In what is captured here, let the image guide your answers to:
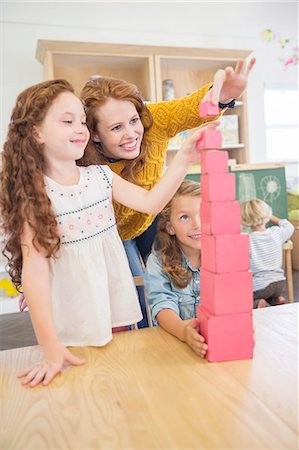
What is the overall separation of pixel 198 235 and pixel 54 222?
0.43m

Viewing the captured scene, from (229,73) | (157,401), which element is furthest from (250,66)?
(157,401)

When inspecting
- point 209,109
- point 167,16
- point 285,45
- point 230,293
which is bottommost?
point 230,293

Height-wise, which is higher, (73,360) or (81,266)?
(81,266)

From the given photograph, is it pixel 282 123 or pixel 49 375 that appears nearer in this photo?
pixel 49 375

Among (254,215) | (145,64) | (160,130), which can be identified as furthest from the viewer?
(145,64)

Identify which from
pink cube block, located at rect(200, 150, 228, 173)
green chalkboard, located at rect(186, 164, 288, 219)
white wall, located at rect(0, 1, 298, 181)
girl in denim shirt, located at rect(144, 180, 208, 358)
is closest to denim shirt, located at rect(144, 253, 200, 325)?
girl in denim shirt, located at rect(144, 180, 208, 358)

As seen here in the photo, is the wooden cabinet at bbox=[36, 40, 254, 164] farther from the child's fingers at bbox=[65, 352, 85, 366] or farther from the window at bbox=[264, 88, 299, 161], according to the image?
the child's fingers at bbox=[65, 352, 85, 366]

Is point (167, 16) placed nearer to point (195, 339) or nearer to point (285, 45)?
point (285, 45)

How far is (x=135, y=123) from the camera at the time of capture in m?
1.06

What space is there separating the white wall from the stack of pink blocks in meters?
3.36

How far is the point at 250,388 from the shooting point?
2.03 ft

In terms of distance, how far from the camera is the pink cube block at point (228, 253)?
0.71m

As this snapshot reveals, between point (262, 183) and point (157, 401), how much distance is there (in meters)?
3.34

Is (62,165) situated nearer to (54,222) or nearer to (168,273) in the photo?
(54,222)
